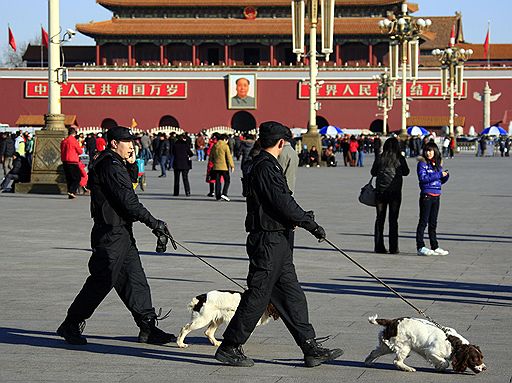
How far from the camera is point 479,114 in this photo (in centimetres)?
7038

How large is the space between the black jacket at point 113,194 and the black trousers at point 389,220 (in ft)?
20.3

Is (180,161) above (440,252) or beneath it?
above

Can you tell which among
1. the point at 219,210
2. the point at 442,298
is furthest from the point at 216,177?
the point at 442,298

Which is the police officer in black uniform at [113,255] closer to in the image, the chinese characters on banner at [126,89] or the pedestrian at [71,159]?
the pedestrian at [71,159]

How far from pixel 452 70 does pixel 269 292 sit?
53460mm

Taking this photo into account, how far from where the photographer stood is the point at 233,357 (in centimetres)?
721

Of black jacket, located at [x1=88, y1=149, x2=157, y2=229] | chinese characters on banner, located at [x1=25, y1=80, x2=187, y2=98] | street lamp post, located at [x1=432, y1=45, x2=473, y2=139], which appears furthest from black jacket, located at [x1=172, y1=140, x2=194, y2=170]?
chinese characters on banner, located at [x1=25, y1=80, x2=187, y2=98]

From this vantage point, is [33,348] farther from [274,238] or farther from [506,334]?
[506,334]

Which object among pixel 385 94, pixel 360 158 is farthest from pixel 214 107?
pixel 360 158

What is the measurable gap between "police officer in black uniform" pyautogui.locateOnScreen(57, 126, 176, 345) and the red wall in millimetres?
61314

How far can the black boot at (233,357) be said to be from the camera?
721 cm

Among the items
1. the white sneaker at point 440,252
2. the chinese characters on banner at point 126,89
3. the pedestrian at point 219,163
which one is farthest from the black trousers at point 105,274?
the chinese characters on banner at point 126,89

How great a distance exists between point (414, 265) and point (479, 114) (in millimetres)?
59001

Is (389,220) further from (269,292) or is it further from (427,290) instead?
(269,292)
